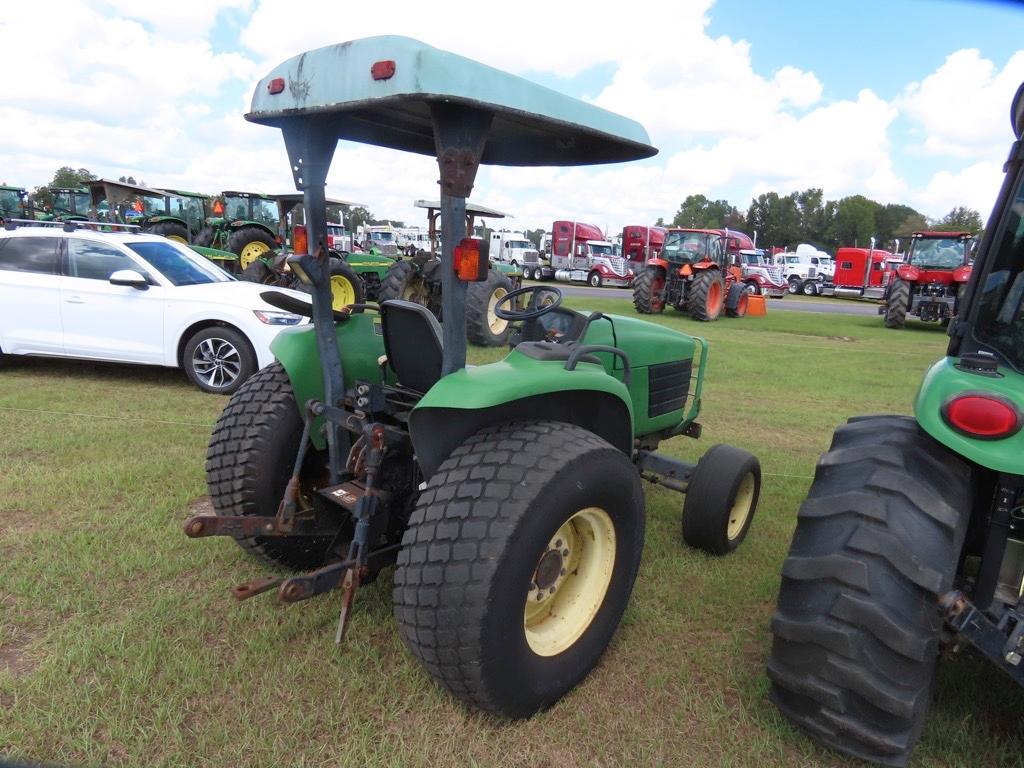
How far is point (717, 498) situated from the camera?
3232mm

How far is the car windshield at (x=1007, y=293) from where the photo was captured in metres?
2.16

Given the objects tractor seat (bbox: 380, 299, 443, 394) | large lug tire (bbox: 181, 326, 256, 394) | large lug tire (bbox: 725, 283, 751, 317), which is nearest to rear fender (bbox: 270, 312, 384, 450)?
tractor seat (bbox: 380, 299, 443, 394)

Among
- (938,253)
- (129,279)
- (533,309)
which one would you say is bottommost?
(129,279)

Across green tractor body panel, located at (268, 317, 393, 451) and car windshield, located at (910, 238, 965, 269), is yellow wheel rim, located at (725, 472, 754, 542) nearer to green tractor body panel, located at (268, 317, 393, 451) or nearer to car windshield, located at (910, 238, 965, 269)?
green tractor body panel, located at (268, 317, 393, 451)

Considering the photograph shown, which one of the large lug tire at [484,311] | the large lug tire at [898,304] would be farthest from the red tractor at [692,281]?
the large lug tire at [484,311]

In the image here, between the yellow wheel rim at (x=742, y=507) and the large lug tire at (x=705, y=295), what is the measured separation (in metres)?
12.4

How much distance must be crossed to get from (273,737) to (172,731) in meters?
0.30

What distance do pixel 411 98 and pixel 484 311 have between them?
746cm

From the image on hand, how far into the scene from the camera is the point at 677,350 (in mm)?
3918

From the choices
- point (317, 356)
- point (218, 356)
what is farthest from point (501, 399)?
point (218, 356)

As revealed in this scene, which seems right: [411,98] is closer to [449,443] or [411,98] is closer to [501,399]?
[501,399]

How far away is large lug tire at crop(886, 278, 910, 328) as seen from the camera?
16.0m

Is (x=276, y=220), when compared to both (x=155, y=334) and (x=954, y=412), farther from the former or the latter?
(x=954, y=412)

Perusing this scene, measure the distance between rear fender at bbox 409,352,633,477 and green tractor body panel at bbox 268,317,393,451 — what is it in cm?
78
